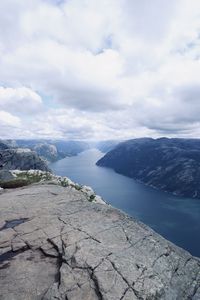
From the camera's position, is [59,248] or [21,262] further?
[59,248]

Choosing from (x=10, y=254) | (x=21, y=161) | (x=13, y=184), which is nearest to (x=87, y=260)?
(x=10, y=254)

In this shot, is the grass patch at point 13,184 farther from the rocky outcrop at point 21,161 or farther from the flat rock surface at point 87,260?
the rocky outcrop at point 21,161

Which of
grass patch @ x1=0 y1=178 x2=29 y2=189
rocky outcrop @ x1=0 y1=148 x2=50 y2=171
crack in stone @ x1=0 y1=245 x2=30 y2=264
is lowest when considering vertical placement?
rocky outcrop @ x1=0 y1=148 x2=50 y2=171

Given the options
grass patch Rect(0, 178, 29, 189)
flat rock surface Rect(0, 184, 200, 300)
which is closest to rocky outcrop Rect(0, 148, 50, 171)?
grass patch Rect(0, 178, 29, 189)

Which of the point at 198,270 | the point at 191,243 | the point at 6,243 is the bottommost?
the point at 191,243

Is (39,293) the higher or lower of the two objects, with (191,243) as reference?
higher

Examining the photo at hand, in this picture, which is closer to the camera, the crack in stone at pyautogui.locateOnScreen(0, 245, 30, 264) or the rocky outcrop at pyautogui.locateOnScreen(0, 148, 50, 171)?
the crack in stone at pyautogui.locateOnScreen(0, 245, 30, 264)

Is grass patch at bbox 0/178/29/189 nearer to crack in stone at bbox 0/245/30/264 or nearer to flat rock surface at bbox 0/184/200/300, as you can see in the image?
flat rock surface at bbox 0/184/200/300

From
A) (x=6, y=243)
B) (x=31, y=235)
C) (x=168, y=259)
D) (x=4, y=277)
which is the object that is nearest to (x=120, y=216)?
(x=168, y=259)

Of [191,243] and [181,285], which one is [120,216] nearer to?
[181,285]
